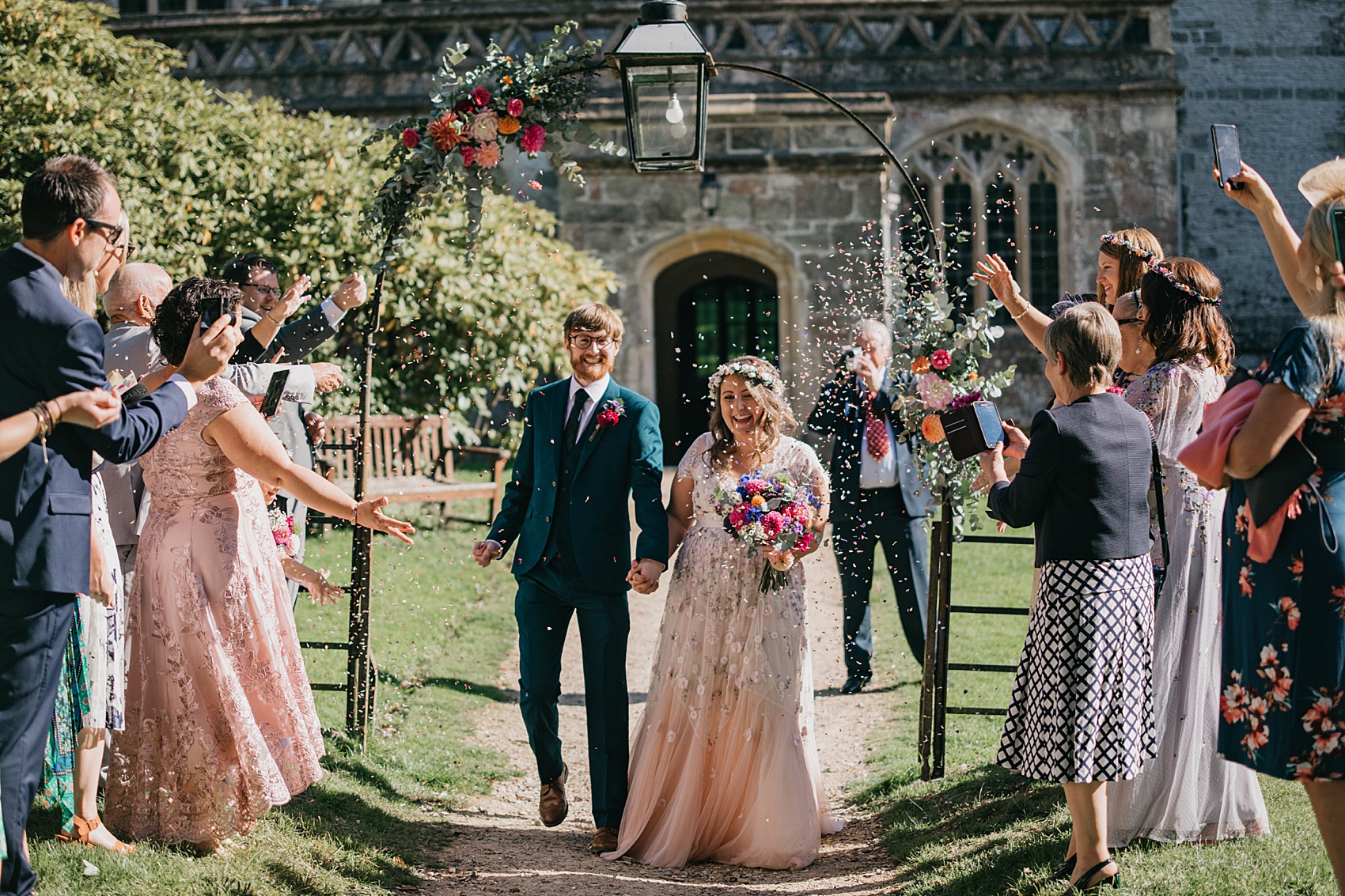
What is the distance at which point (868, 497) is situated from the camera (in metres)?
7.73

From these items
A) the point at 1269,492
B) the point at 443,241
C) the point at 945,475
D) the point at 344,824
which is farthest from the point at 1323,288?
the point at 443,241

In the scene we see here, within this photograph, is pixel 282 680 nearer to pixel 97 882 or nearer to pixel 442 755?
pixel 97 882

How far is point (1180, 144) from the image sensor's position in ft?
65.3

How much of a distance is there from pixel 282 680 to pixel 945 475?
3265mm

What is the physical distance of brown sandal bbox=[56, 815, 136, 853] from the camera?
4.29 metres

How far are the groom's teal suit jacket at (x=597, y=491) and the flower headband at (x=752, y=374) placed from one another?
14.3 inches

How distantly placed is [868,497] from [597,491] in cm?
281

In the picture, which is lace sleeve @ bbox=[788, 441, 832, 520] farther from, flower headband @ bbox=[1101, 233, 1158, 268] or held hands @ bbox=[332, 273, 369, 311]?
held hands @ bbox=[332, 273, 369, 311]

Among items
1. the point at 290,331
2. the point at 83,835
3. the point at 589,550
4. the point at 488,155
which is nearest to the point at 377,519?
the point at 589,550

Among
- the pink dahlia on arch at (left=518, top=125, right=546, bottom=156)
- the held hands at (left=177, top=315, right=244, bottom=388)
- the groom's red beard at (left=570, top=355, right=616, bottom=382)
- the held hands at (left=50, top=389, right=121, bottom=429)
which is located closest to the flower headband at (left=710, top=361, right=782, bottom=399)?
the groom's red beard at (left=570, top=355, right=616, bottom=382)

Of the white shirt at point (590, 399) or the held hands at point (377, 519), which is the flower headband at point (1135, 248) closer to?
the white shirt at point (590, 399)

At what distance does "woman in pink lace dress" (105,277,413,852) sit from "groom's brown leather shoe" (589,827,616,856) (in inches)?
54.2

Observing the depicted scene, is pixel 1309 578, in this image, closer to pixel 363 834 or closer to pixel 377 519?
pixel 377 519

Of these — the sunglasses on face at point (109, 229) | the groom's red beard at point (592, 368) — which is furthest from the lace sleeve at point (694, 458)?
the sunglasses on face at point (109, 229)
